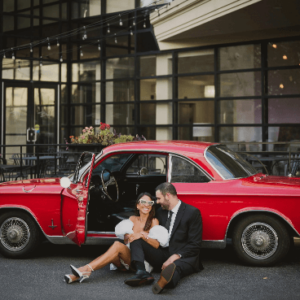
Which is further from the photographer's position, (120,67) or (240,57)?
(120,67)

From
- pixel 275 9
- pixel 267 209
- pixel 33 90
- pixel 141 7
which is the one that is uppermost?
pixel 141 7

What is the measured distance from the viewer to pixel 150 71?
17188 mm

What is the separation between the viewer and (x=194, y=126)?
16359 mm

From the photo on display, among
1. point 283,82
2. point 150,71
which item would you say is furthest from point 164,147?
point 150,71

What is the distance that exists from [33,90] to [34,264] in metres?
13.1

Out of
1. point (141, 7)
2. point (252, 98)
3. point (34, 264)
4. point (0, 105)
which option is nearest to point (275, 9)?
point (252, 98)

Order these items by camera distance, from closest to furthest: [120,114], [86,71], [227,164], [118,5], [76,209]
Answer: [76,209] → [227,164] → [120,114] → [118,5] → [86,71]

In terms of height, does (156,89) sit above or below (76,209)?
above

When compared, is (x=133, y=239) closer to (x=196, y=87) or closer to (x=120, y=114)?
(x=196, y=87)

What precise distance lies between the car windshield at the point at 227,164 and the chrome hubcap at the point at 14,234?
8.96 feet

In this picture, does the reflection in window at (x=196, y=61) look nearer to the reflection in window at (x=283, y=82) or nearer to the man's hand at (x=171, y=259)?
the reflection in window at (x=283, y=82)

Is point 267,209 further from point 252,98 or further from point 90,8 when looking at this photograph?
point 90,8

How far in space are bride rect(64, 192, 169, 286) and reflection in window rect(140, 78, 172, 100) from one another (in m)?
11.0

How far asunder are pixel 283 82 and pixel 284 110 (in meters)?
0.85
